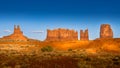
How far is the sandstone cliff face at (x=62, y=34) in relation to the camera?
145 m

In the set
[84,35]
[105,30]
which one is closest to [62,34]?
[84,35]

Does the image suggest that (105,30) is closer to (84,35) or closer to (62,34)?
(84,35)

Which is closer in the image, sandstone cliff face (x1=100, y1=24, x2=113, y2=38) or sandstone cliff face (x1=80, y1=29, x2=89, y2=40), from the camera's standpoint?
sandstone cliff face (x1=100, y1=24, x2=113, y2=38)

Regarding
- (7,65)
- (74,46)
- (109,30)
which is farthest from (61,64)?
(109,30)

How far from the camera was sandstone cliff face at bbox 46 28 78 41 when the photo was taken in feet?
477

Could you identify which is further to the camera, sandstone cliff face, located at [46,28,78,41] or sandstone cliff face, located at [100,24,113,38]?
sandstone cliff face, located at [46,28,78,41]

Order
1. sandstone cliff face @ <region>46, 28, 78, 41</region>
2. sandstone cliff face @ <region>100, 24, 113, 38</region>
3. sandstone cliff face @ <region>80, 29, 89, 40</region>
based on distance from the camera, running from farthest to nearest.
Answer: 1. sandstone cliff face @ <region>46, 28, 78, 41</region>
2. sandstone cliff face @ <region>80, 29, 89, 40</region>
3. sandstone cliff face @ <region>100, 24, 113, 38</region>

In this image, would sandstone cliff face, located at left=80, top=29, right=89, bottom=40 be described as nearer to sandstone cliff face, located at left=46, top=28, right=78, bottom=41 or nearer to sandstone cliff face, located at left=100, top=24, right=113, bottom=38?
sandstone cliff face, located at left=46, top=28, right=78, bottom=41

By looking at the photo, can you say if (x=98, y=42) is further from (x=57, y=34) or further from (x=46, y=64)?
(x=57, y=34)

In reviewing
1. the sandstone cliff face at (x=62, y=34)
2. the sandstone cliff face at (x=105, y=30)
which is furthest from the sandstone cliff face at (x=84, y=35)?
the sandstone cliff face at (x=105, y=30)

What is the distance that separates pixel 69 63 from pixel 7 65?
4.76 metres

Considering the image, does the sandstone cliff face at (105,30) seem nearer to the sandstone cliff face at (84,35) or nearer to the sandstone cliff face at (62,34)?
the sandstone cliff face at (84,35)

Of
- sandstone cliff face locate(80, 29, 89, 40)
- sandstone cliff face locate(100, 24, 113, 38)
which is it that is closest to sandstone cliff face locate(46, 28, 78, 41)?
sandstone cliff face locate(80, 29, 89, 40)

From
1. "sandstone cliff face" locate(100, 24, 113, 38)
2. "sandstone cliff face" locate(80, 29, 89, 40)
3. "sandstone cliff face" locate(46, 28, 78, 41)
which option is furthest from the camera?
"sandstone cliff face" locate(46, 28, 78, 41)
